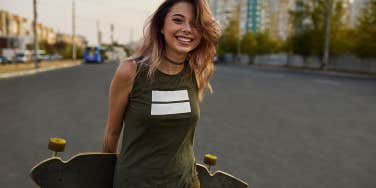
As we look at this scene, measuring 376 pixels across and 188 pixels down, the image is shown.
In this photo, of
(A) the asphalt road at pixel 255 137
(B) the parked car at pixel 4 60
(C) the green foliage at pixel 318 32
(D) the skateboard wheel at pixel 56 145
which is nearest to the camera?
(D) the skateboard wheel at pixel 56 145

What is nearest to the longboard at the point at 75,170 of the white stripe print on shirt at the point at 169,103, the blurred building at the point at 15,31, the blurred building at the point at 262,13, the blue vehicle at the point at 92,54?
the white stripe print on shirt at the point at 169,103

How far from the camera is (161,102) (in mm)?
1543

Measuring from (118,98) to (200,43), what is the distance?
525 millimetres

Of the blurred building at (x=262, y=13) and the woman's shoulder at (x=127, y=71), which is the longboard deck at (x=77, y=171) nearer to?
the woman's shoulder at (x=127, y=71)

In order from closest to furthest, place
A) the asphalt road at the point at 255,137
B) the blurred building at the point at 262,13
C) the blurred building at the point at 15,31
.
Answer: the asphalt road at the point at 255,137 < the blurred building at the point at 15,31 < the blurred building at the point at 262,13

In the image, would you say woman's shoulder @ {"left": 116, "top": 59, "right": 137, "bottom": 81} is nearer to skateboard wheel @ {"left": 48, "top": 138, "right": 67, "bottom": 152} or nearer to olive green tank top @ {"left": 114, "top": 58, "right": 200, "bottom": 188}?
olive green tank top @ {"left": 114, "top": 58, "right": 200, "bottom": 188}

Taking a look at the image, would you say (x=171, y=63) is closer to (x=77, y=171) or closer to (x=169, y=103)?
(x=169, y=103)

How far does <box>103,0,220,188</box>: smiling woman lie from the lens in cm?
154

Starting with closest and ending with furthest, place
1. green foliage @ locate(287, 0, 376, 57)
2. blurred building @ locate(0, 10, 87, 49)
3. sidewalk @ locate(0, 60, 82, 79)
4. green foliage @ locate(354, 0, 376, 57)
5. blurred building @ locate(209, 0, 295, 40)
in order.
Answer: sidewalk @ locate(0, 60, 82, 79), green foliage @ locate(354, 0, 376, 57), green foliage @ locate(287, 0, 376, 57), blurred building @ locate(0, 10, 87, 49), blurred building @ locate(209, 0, 295, 40)

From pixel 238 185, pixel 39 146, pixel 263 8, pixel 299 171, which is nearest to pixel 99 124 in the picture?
pixel 39 146

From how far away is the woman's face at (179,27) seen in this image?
1.61m

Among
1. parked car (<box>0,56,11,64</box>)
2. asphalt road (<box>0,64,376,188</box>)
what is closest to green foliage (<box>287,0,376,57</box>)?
asphalt road (<box>0,64,376,188</box>)

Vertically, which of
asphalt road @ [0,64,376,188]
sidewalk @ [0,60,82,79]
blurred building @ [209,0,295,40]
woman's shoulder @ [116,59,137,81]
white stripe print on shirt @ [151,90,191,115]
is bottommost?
asphalt road @ [0,64,376,188]

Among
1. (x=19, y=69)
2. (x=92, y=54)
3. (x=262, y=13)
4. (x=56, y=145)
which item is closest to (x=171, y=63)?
(x=56, y=145)
